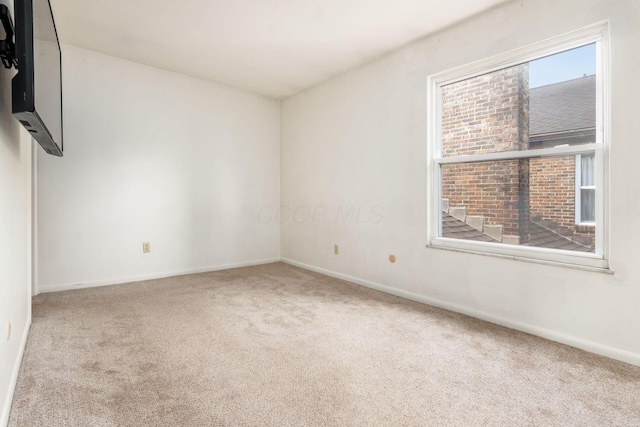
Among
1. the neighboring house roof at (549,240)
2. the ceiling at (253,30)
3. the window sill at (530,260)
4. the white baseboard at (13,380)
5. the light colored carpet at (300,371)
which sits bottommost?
the light colored carpet at (300,371)

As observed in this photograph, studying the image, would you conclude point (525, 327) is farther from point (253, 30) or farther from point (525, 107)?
point (253, 30)

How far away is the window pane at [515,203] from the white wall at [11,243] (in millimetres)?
2919

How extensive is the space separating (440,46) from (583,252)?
1.95 meters

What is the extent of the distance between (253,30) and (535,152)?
246 cm

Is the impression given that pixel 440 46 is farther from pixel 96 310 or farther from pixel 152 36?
pixel 96 310

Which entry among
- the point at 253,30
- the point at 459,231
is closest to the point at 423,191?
the point at 459,231

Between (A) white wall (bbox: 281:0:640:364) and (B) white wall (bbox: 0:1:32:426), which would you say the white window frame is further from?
(B) white wall (bbox: 0:1:32:426)

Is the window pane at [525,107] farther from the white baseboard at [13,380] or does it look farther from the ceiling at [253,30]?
the white baseboard at [13,380]

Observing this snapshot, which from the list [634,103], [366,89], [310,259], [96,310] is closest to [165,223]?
[96,310]

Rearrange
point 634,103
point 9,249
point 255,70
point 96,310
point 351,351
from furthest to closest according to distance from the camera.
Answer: point 255,70 → point 96,310 → point 351,351 → point 634,103 → point 9,249

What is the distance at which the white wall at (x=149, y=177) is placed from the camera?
327 cm

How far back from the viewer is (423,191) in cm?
300

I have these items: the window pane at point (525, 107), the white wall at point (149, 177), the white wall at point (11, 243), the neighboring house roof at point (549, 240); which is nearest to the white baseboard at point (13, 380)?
the white wall at point (11, 243)

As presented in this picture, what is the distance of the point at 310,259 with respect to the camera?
14.3ft
